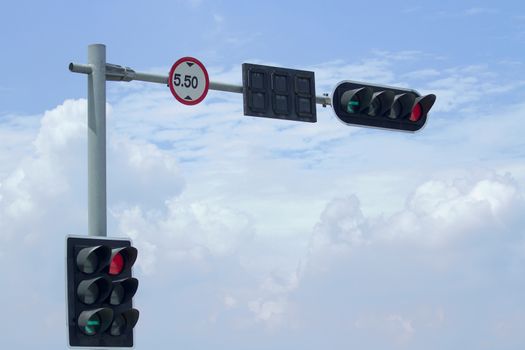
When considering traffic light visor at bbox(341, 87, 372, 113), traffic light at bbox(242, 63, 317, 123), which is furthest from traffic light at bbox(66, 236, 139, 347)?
traffic light visor at bbox(341, 87, 372, 113)

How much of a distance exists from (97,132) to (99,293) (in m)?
2.14

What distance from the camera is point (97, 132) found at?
11523 mm

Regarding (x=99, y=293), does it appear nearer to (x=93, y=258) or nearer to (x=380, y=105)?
(x=93, y=258)

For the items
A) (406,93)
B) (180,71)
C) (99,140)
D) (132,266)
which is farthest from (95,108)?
(406,93)

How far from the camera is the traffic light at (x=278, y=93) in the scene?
12.2m

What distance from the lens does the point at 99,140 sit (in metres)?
11.5

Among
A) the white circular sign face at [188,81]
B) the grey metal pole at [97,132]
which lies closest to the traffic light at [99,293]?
the grey metal pole at [97,132]

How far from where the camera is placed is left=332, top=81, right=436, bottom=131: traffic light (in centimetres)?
1271

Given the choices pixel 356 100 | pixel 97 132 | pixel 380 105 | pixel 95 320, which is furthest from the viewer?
pixel 380 105

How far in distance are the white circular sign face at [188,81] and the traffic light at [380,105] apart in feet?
6.13

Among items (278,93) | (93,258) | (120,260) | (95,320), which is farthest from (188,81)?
(95,320)

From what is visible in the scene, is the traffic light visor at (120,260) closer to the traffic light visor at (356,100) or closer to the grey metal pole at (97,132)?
the grey metal pole at (97,132)

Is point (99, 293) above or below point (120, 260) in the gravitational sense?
below

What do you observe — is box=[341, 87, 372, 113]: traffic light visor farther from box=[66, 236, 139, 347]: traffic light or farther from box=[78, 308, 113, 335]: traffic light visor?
box=[78, 308, 113, 335]: traffic light visor
